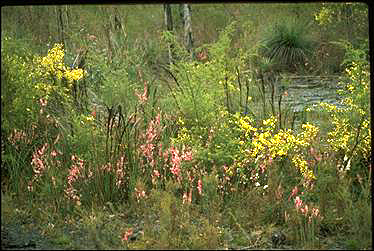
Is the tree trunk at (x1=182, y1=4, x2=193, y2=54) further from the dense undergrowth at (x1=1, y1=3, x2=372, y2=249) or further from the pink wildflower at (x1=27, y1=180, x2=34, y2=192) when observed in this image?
the pink wildflower at (x1=27, y1=180, x2=34, y2=192)

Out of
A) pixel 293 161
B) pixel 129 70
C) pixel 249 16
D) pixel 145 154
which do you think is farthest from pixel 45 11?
pixel 249 16

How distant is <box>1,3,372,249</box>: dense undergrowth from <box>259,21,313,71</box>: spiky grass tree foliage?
6.42m

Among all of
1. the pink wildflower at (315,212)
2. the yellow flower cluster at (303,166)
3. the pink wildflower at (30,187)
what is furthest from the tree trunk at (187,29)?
the pink wildflower at (315,212)

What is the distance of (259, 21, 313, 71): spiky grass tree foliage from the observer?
11539 mm

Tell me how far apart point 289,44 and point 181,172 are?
7.85 metres

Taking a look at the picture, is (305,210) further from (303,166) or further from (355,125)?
(355,125)

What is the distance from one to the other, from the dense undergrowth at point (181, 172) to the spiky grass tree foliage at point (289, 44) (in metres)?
6.42

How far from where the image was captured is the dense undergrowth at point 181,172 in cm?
362

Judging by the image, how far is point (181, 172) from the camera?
4.40 meters

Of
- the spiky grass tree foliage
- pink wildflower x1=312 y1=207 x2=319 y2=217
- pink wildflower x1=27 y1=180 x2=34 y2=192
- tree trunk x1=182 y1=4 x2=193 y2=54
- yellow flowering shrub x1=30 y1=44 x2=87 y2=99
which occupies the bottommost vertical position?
the spiky grass tree foliage

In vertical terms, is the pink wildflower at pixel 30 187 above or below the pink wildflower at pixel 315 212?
above

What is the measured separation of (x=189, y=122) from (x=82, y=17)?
4.00m

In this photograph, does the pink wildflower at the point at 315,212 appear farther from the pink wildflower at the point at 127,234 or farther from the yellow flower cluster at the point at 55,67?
the yellow flower cluster at the point at 55,67

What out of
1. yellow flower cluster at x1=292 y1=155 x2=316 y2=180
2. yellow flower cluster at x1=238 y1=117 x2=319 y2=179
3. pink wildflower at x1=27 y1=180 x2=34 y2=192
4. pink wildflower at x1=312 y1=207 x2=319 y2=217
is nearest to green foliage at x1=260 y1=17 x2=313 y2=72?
yellow flower cluster at x1=238 y1=117 x2=319 y2=179
